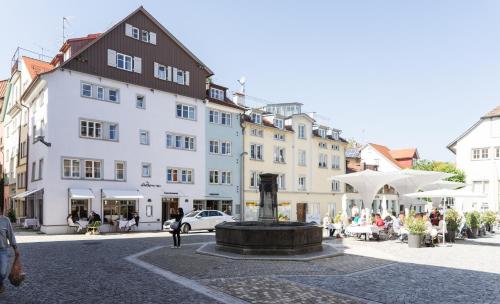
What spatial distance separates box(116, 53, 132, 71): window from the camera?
34.5 metres

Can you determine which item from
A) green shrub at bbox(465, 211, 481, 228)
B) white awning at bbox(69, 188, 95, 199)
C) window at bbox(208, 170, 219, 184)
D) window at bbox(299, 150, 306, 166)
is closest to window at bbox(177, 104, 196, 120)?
window at bbox(208, 170, 219, 184)

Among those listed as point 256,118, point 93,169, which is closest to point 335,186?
point 256,118

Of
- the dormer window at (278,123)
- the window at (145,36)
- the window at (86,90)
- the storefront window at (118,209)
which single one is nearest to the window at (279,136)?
the dormer window at (278,123)

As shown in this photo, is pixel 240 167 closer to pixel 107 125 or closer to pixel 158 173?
pixel 158 173

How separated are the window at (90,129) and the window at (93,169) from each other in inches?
74.5

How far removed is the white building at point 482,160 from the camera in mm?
46438

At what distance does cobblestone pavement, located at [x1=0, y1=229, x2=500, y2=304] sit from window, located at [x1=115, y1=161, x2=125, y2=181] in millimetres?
16330

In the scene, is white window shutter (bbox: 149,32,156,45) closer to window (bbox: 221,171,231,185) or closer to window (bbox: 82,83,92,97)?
window (bbox: 82,83,92,97)

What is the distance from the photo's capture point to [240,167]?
4388 cm

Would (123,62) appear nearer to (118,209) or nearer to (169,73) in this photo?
(169,73)

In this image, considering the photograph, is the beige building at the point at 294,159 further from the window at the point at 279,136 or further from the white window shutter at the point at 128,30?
the white window shutter at the point at 128,30

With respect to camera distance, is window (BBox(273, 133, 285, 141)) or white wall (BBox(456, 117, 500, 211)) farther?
window (BBox(273, 133, 285, 141))

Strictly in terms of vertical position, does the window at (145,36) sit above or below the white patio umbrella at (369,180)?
above

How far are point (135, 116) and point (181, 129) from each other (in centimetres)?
467
